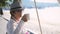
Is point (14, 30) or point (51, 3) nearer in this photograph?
point (14, 30)

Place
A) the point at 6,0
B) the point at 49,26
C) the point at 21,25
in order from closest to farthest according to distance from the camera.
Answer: the point at 21,25 → the point at 6,0 → the point at 49,26

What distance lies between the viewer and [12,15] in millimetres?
753

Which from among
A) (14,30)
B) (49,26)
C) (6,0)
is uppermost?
(6,0)

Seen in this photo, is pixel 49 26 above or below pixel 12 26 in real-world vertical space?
below

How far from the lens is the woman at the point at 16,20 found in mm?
682

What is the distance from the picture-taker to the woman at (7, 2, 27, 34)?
68 centimetres

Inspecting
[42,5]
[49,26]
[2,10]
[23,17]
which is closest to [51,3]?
[42,5]

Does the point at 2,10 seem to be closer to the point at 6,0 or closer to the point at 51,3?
the point at 6,0

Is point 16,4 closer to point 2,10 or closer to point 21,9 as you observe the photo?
point 21,9

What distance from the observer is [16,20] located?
723 millimetres

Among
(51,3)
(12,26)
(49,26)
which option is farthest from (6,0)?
(49,26)

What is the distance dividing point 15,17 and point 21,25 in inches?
3.0

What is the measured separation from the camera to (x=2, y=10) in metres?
0.99

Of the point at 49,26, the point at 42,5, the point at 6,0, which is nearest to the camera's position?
the point at 6,0
